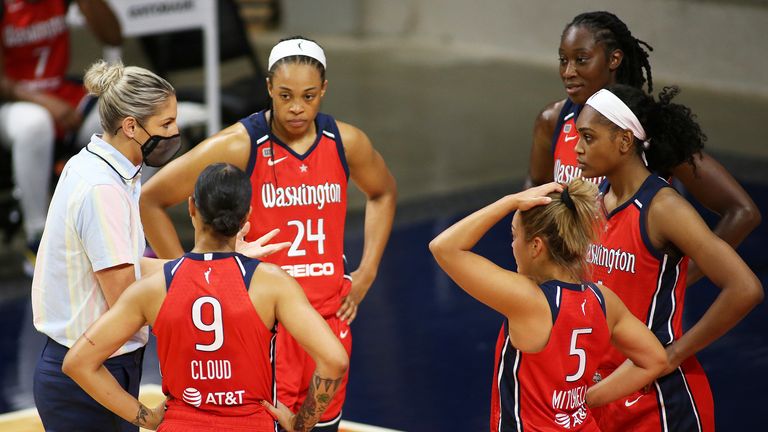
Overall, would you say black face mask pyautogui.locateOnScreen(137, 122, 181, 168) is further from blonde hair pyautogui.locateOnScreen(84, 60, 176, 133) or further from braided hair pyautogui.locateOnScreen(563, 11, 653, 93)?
braided hair pyautogui.locateOnScreen(563, 11, 653, 93)

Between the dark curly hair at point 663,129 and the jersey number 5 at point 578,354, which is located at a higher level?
the dark curly hair at point 663,129

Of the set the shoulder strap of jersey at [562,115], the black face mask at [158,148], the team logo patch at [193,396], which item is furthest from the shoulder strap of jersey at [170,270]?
the shoulder strap of jersey at [562,115]

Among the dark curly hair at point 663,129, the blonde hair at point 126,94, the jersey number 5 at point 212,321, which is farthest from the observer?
the dark curly hair at point 663,129

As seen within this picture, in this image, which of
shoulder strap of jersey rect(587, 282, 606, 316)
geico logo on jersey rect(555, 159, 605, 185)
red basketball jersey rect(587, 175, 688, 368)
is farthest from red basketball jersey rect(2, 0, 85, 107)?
shoulder strap of jersey rect(587, 282, 606, 316)

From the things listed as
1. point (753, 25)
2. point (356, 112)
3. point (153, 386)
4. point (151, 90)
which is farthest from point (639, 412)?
point (753, 25)

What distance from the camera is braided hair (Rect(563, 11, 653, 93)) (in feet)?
14.4

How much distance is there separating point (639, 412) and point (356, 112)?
25.6ft

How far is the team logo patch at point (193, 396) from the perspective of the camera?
10.5 feet

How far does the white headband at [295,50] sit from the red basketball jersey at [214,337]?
1.17 metres

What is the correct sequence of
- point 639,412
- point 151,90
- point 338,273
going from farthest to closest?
point 338,273, point 639,412, point 151,90

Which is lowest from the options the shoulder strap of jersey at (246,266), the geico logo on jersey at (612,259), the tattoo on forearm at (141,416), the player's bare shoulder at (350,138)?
the tattoo on forearm at (141,416)

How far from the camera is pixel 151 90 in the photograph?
140 inches

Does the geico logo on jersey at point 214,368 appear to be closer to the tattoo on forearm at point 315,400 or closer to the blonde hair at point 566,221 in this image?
the tattoo on forearm at point 315,400

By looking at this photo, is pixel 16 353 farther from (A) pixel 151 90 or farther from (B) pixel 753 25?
(B) pixel 753 25
